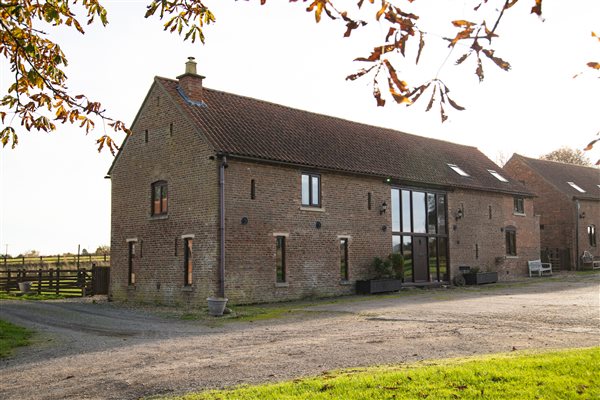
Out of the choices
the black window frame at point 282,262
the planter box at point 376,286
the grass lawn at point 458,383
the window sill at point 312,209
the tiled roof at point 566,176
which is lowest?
the grass lawn at point 458,383

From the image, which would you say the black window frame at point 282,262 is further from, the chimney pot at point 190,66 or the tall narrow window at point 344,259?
the chimney pot at point 190,66

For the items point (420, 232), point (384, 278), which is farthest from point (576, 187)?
point (384, 278)

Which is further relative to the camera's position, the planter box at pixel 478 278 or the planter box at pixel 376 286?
the planter box at pixel 478 278

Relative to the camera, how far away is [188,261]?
20422mm

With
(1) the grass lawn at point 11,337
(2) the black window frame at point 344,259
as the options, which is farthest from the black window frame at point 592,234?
(1) the grass lawn at point 11,337

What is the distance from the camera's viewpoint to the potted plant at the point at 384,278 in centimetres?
2298

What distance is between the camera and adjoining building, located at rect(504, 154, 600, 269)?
39281mm

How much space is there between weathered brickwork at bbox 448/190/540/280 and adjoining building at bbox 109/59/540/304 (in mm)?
128

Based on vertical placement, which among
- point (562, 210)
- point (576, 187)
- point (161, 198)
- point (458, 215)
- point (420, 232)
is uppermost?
point (576, 187)

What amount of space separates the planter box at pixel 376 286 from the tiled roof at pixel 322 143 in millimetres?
4521

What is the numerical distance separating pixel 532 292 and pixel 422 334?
12.7 m

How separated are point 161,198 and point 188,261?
3206 mm

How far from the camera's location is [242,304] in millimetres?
19484

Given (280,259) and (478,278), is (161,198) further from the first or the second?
(478,278)
